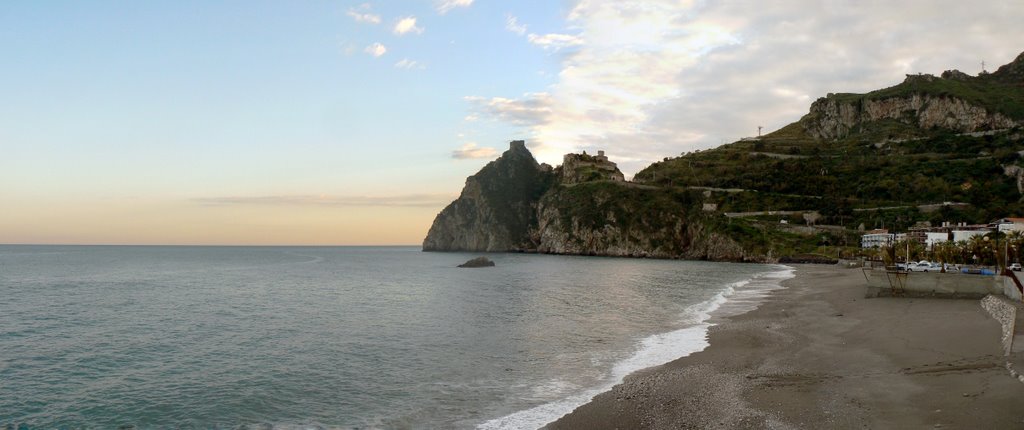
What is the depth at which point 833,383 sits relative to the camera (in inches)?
723

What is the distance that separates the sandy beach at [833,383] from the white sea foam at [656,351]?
617 mm

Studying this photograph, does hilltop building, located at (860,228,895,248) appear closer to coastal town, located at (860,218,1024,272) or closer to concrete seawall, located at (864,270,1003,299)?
coastal town, located at (860,218,1024,272)

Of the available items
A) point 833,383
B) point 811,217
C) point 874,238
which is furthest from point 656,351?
point 811,217

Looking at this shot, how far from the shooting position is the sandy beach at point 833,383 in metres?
14.3

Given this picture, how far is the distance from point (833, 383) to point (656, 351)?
9060 millimetres

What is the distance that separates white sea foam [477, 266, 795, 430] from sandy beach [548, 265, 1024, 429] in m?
0.62

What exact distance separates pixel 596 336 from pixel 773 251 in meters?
130

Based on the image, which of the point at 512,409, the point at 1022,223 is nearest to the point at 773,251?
the point at 1022,223

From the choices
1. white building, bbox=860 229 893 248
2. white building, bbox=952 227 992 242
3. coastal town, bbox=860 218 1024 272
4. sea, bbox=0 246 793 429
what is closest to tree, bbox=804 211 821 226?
coastal town, bbox=860 218 1024 272

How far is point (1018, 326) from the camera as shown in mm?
23375

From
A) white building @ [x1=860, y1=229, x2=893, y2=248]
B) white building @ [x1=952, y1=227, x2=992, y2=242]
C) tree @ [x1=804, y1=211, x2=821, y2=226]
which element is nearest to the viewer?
white building @ [x1=952, y1=227, x2=992, y2=242]

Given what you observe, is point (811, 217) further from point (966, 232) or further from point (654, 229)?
point (654, 229)

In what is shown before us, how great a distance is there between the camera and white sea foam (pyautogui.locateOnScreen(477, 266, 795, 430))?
653 inches

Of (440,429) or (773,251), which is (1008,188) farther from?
(440,429)
